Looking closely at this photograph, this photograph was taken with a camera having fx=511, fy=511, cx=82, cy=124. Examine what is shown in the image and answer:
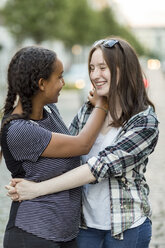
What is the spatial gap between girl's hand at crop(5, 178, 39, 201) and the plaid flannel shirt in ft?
0.92

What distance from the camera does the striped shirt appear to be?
86.1 inches

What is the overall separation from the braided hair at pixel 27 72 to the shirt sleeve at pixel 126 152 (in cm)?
39

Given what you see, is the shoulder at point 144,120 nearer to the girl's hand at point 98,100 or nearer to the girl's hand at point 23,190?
the girl's hand at point 98,100

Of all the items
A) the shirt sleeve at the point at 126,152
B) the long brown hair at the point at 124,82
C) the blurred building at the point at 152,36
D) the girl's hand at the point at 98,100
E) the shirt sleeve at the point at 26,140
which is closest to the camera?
the shirt sleeve at the point at 26,140

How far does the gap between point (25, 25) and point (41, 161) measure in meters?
37.0

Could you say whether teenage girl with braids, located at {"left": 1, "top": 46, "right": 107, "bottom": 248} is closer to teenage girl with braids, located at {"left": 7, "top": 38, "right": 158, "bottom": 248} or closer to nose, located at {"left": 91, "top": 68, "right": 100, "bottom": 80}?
teenage girl with braids, located at {"left": 7, "top": 38, "right": 158, "bottom": 248}

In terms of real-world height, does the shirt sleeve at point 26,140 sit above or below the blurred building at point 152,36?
above

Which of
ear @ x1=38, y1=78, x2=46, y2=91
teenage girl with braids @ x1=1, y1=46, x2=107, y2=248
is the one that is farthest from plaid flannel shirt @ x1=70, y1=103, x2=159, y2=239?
ear @ x1=38, y1=78, x2=46, y2=91

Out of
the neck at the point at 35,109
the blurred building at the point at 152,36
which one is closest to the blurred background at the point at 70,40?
the neck at the point at 35,109

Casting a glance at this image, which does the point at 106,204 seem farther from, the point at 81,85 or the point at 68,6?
the point at 68,6

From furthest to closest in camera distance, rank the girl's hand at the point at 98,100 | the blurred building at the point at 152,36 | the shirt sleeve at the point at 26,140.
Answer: the blurred building at the point at 152,36 → the girl's hand at the point at 98,100 → the shirt sleeve at the point at 26,140

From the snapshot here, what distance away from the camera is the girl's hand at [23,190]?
87.2 inches

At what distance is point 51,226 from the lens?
2.22 meters

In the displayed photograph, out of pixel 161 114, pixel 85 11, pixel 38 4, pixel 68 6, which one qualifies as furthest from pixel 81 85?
pixel 85 11
